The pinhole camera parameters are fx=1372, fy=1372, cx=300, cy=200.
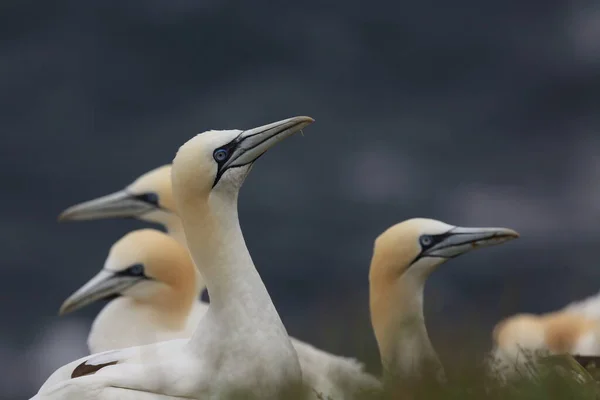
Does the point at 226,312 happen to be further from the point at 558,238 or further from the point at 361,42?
the point at 361,42

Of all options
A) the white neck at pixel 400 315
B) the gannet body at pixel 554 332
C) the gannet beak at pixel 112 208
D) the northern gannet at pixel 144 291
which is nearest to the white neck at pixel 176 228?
the gannet beak at pixel 112 208

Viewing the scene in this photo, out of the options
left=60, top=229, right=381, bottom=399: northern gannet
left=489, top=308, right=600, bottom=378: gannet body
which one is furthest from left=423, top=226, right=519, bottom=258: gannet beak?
left=60, top=229, right=381, bottom=399: northern gannet

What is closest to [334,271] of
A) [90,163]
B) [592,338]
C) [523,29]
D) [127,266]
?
[90,163]

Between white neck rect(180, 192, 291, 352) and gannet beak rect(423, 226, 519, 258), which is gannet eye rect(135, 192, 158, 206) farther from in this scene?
white neck rect(180, 192, 291, 352)

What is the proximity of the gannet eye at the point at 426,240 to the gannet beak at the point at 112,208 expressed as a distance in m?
4.12

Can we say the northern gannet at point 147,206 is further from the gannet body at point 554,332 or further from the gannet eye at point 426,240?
the gannet eye at point 426,240

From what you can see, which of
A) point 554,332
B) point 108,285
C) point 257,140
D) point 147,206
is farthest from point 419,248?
point 147,206

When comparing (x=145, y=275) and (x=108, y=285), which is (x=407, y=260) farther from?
(x=108, y=285)

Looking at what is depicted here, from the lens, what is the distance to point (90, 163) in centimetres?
2191

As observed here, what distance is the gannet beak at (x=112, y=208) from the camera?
1138 cm

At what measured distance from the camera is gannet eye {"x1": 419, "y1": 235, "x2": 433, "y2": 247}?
25.3 feet

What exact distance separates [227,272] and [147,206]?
199 inches

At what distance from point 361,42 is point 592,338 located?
16.2m

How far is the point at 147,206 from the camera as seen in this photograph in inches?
448
